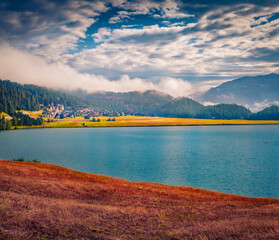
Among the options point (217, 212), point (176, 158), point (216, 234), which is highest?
point (216, 234)

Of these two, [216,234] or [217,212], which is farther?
[217,212]

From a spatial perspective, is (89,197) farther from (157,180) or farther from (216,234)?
(157,180)

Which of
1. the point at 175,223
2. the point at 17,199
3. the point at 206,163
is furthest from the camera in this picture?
the point at 206,163

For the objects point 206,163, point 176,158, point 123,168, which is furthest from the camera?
point 176,158

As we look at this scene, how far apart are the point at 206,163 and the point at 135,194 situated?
4844 cm

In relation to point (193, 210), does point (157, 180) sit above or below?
below

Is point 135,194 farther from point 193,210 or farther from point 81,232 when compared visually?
point 81,232

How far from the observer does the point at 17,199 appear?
84.0 feet

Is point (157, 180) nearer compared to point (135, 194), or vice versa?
point (135, 194)

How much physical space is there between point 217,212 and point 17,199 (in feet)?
75.5

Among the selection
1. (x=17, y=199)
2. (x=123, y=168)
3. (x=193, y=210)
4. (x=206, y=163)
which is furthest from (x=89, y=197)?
(x=206, y=163)

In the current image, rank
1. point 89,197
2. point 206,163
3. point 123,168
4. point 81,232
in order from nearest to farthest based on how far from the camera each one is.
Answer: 1. point 81,232
2. point 89,197
3. point 123,168
4. point 206,163

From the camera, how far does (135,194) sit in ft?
119

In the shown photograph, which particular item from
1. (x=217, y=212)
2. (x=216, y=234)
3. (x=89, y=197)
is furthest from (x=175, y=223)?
(x=89, y=197)
